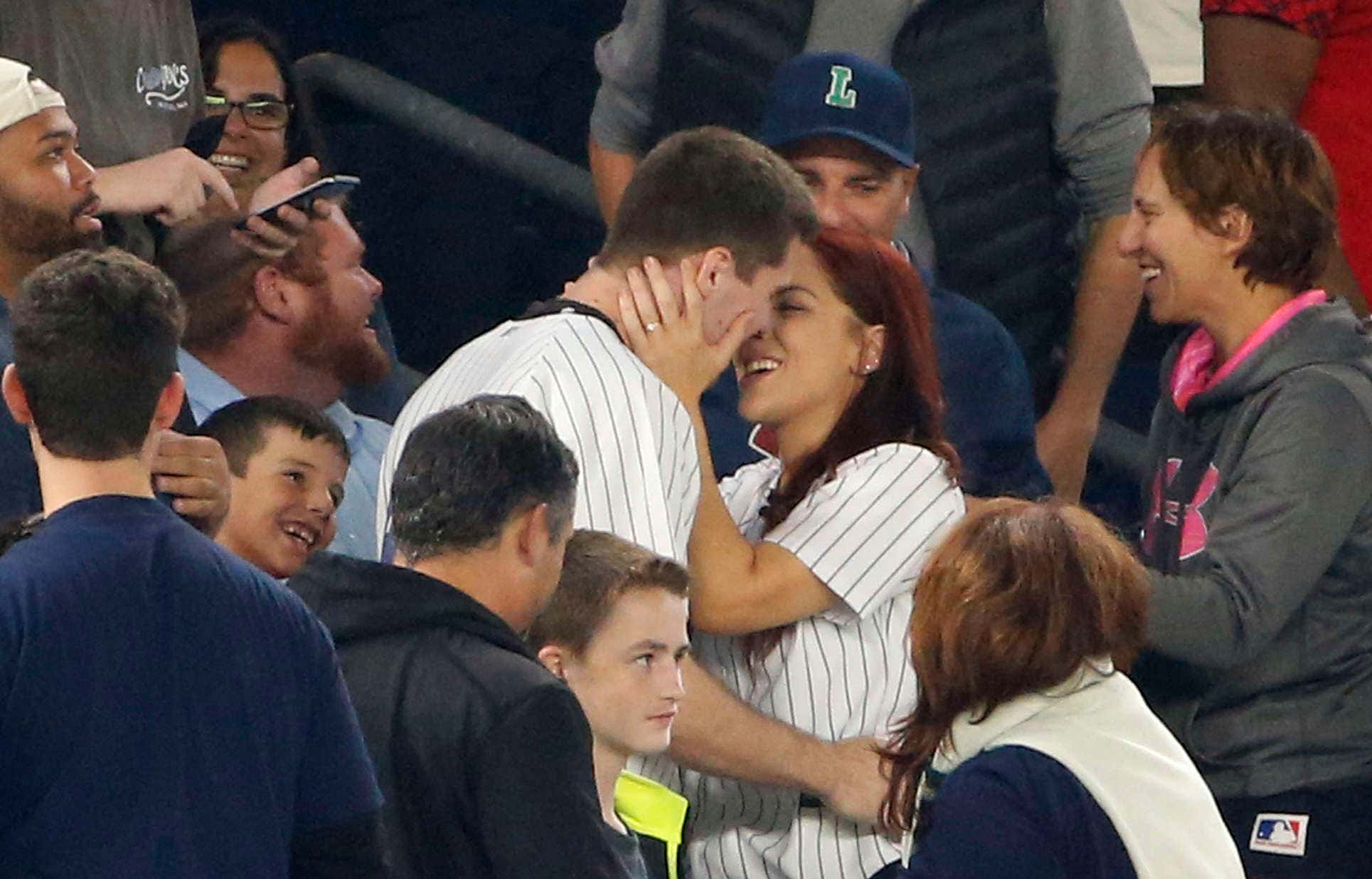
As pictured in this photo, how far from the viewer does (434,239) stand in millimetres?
5996

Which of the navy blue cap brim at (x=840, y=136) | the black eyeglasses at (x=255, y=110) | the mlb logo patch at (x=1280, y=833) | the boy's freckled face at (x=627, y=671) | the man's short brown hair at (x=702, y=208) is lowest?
the mlb logo patch at (x=1280, y=833)

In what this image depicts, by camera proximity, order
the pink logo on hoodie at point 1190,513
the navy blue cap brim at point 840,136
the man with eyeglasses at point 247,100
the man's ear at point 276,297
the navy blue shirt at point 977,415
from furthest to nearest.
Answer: the man with eyeglasses at point 247,100 → the man's ear at point 276,297 → the navy blue cap brim at point 840,136 → the navy blue shirt at point 977,415 → the pink logo on hoodie at point 1190,513

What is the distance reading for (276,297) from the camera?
458 centimetres

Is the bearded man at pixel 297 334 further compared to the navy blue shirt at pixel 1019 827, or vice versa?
the bearded man at pixel 297 334

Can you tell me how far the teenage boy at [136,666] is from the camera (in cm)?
247

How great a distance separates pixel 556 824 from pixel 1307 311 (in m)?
1.87

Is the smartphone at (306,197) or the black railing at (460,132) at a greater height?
the smartphone at (306,197)

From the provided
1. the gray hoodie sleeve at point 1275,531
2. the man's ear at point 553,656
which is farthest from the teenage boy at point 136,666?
the gray hoodie sleeve at point 1275,531

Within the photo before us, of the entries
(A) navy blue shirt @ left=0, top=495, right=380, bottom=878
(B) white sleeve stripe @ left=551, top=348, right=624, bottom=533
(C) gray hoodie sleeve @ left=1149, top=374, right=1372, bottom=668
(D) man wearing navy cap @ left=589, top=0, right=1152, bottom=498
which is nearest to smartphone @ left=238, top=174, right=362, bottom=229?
(D) man wearing navy cap @ left=589, top=0, right=1152, bottom=498

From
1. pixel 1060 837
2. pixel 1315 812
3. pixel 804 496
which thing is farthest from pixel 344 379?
pixel 1060 837

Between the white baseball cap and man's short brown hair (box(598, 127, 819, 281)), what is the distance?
1.01m

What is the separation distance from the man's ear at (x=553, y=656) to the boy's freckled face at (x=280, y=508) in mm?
862

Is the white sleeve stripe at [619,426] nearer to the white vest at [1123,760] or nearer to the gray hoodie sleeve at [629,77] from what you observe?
the white vest at [1123,760]

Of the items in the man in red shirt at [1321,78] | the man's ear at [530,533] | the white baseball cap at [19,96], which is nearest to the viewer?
the man's ear at [530,533]
